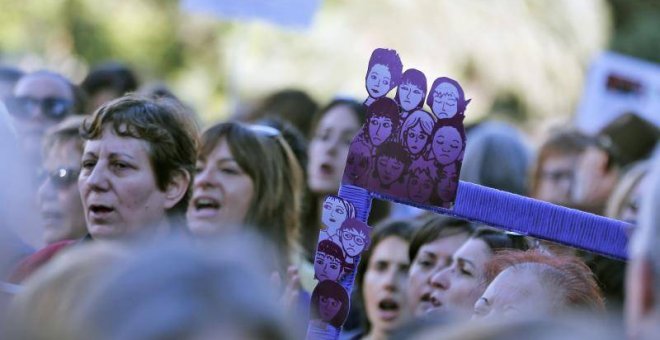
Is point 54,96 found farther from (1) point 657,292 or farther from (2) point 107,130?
(1) point 657,292

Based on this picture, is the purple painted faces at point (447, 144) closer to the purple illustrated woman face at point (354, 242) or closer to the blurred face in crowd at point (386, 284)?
the purple illustrated woman face at point (354, 242)

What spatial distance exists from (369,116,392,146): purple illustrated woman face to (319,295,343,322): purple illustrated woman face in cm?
38

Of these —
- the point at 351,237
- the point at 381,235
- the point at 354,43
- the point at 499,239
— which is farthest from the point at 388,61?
the point at 354,43

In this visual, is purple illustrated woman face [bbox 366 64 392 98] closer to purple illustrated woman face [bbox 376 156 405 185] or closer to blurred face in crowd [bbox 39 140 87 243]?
purple illustrated woman face [bbox 376 156 405 185]

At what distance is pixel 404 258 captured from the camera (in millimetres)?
4867

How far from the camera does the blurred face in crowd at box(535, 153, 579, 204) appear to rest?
22.1 feet

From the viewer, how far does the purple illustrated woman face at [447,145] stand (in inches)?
123

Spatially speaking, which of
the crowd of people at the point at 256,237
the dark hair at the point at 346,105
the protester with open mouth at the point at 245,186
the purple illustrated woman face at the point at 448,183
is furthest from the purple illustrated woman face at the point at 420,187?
the dark hair at the point at 346,105

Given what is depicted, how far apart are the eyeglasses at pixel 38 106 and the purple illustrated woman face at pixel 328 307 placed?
11.3 ft

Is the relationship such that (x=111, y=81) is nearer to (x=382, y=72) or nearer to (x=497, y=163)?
(x=497, y=163)

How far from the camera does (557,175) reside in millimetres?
6812

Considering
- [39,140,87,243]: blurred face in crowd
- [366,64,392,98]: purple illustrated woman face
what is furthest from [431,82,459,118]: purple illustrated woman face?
[39,140,87,243]: blurred face in crowd

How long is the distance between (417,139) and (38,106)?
3551 mm

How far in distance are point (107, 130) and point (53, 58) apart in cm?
1590
